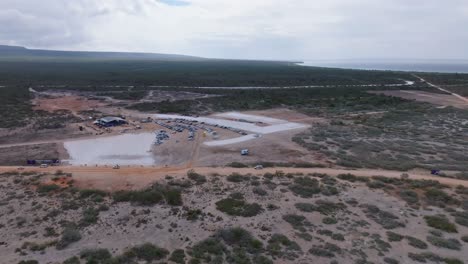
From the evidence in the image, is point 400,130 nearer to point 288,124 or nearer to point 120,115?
point 288,124

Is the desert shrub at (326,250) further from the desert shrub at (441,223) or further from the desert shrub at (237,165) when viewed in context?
the desert shrub at (237,165)

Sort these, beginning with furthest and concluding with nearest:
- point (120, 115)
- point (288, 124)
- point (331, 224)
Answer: point (120, 115)
point (288, 124)
point (331, 224)

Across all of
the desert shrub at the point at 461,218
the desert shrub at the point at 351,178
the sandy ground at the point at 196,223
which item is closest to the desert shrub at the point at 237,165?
the sandy ground at the point at 196,223

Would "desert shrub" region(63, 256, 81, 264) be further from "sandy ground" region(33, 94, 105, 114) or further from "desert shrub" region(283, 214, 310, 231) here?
"sandy ground" region(33, 94, 105, 114)

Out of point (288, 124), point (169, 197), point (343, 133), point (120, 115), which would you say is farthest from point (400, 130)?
→ point (120, 115)

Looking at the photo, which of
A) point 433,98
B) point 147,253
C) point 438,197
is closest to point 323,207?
point 438,197

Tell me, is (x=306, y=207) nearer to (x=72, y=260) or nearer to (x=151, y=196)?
(x=151, y=196)
